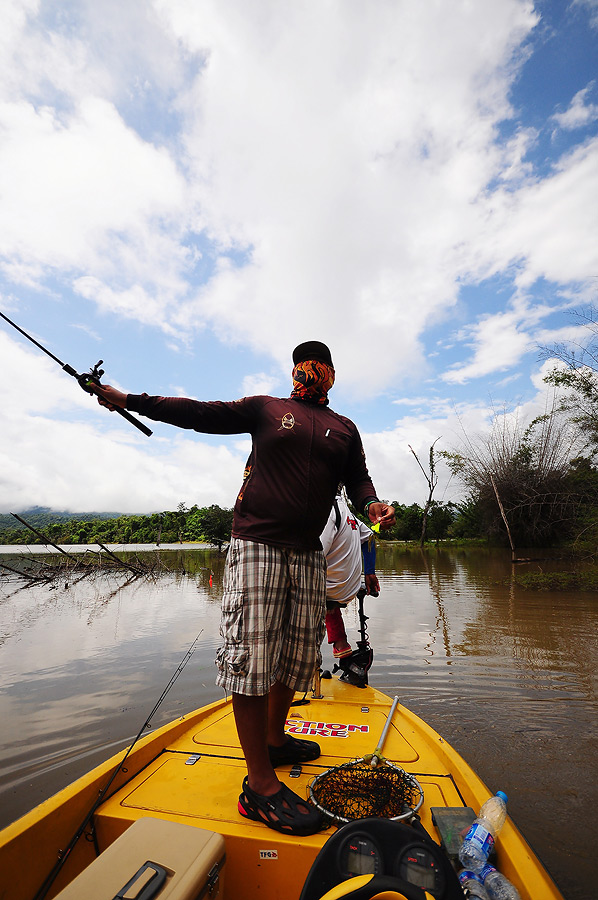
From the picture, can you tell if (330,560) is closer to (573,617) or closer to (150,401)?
(150,401)

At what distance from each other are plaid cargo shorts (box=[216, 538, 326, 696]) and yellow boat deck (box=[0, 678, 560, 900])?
47 cm

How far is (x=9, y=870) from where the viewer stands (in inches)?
52.7

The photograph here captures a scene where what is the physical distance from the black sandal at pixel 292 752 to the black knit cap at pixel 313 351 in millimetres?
1923

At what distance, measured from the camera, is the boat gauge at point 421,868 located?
46.2 inches

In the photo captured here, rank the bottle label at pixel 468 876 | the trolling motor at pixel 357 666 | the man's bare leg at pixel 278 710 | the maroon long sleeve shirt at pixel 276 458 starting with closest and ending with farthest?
1. the bottle label at pixel 468 876
2. the maroon long sleeve shirt at pixel 276 458
3. the man's bare leg at pixel 278 710
4. the trolling motor at pixel 357 666

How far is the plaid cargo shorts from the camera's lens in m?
1.73

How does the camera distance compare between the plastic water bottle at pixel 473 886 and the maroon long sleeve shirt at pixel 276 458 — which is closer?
the plastic water bottle at pixel 473 886

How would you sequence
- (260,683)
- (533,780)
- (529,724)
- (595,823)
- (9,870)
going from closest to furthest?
(9,870)
(260,683)
(595,823)
(533,780)
(529,724)

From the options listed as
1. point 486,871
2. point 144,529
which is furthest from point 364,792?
point 144,529

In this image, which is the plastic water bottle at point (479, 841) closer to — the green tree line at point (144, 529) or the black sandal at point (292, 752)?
the black sandal at point (292, 752)

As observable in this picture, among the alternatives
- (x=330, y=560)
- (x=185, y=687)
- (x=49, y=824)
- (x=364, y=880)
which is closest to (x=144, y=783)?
(x=49, y=824)

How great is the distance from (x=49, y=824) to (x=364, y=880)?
112cm

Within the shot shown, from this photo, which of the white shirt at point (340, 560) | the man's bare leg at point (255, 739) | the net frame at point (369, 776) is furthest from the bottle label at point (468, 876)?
the white shirt at point (340, 560)

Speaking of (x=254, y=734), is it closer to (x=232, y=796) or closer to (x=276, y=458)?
(x=232, y=796)
